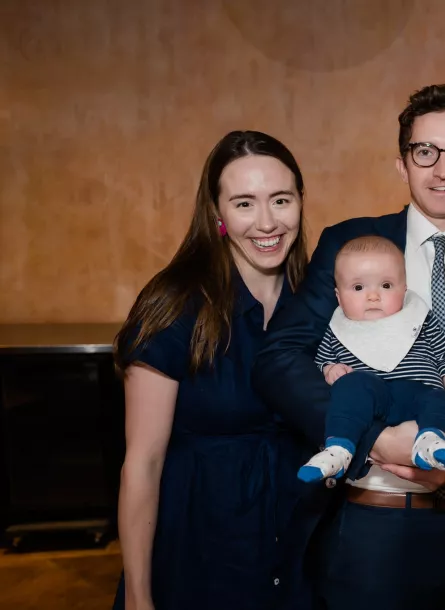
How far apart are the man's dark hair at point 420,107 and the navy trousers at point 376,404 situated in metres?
0.62

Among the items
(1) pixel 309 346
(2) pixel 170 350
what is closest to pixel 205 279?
(2) pixel 170 350

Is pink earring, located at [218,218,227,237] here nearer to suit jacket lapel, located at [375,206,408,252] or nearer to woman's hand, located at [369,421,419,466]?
suit jacket lapel, located at [375,206,408,252]

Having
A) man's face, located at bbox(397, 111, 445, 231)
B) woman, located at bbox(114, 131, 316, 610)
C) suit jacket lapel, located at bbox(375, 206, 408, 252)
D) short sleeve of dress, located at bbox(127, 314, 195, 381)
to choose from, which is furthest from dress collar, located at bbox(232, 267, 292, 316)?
man's face, located at bbox(397, 111, 445, 231)

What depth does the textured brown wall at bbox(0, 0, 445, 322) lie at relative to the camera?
344 cm

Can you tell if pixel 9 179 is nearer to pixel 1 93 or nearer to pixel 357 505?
pixel 1 93

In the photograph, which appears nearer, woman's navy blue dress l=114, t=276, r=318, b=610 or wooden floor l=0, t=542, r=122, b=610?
woman's navy blue dress l=114, t=276, r=318, b=610

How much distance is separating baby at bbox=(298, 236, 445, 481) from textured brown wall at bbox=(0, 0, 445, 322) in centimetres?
217

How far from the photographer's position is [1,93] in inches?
137

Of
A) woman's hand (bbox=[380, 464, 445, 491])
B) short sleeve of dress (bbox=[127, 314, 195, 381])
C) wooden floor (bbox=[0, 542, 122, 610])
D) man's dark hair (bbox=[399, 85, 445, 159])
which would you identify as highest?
man's dark hair (bbox=[399, 85, 445, 159])

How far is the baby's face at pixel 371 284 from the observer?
145 cm

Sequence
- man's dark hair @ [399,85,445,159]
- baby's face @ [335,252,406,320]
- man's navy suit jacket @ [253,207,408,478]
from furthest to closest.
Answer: man's dark hair @ [399,85,445,159] → baby's face @ [335,252,406,320] → man's navy suit jacket @ [253,207,408,478]

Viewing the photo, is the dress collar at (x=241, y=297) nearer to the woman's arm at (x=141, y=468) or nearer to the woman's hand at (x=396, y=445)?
the woman's arm at (x=141, y=468)

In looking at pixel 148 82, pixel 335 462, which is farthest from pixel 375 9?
pixel 335 462

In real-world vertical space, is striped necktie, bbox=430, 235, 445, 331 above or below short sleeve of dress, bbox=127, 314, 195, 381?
above
